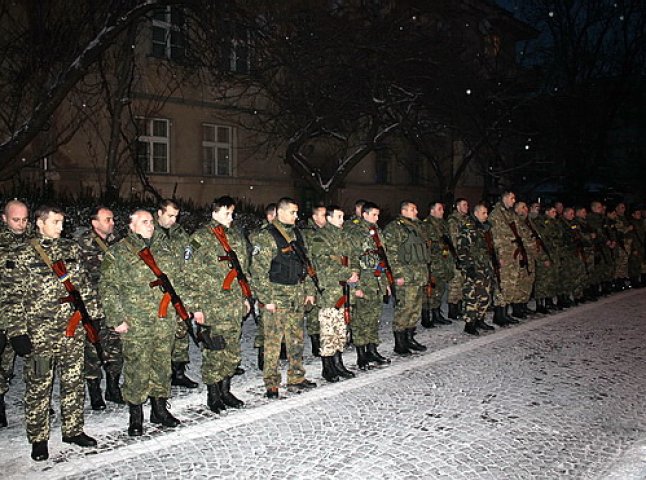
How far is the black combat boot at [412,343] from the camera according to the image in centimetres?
796

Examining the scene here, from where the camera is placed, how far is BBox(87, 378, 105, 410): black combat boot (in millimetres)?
5758

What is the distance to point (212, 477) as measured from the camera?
423 centimetres

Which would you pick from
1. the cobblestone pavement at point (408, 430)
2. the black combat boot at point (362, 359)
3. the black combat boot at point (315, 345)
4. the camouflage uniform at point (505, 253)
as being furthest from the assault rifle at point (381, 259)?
the camouflage uniform at point (505, 253)

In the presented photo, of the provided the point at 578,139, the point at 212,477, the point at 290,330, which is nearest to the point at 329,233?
the point at 290,330

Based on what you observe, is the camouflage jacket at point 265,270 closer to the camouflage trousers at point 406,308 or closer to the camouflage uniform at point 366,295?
the camouflage uniform at point 366,295

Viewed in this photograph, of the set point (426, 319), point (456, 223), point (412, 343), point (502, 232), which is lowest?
point (412, 343)

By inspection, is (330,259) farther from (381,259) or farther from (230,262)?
(230,262)

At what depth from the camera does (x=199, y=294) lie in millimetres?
5676

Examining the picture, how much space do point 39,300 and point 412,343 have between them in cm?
507

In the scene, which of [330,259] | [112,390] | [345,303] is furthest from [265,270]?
[112,390]

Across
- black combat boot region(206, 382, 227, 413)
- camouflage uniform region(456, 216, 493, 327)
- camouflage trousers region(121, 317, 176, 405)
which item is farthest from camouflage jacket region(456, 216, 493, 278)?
camouflage trousers region(121, 317, 176, 405)

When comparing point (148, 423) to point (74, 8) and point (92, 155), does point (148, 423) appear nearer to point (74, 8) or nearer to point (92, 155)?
point (74, 8)

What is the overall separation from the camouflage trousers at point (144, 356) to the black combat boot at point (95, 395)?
91cm

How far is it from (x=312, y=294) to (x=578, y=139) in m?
18.7
